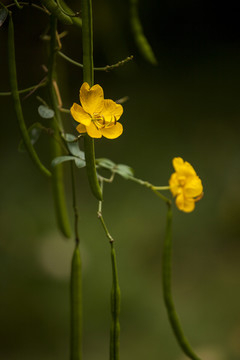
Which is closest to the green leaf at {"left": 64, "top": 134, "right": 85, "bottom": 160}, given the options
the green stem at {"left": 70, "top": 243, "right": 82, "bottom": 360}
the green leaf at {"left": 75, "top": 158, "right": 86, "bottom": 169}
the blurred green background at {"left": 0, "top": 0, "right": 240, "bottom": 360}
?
the green leaf at {"left": 75, "top": 158, "right": 86, "bottom": 169}

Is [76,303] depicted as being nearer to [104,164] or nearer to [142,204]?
[104,164]

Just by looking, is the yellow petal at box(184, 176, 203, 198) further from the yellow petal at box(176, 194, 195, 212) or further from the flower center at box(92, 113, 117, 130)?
the flower center at box(92, 113, 117, 130)

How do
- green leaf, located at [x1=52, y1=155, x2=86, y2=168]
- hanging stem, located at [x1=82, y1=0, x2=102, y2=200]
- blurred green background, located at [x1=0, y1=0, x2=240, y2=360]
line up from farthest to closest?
blurred green background, located at [x1=0, y1=0, x2=240, y2=360] < green leaf, located at [x1=52, y1=155, x2=86, y2=168] < hanging stem, located at [x1=82, y1=0, x2=102, y2=200]

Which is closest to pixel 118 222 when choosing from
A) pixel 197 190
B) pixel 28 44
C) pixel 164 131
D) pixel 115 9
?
pixel 164 131

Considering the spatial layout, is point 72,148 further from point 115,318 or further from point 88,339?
point 88,339

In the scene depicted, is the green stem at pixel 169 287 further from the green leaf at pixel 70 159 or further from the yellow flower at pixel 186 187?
the green leaf at pixel 70 159

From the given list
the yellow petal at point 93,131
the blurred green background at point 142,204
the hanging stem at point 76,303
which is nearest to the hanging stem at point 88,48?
the yellow petal at point 93,131

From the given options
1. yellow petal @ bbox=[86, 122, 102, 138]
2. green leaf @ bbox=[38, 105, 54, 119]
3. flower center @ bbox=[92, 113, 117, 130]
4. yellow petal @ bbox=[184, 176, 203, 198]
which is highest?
green leaf @ bbox=[38, 105, 54, 119]

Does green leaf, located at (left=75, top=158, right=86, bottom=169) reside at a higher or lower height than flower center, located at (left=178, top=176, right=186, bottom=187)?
higher
